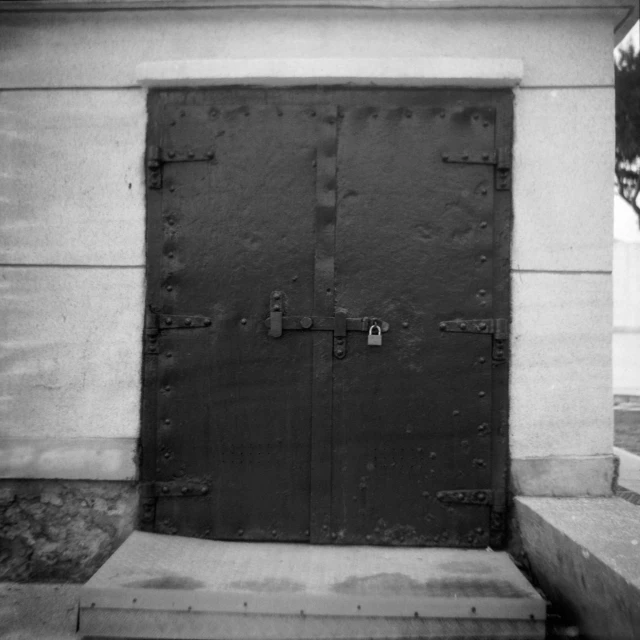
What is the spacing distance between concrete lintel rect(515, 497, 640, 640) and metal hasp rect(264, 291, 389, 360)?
1.19 metres

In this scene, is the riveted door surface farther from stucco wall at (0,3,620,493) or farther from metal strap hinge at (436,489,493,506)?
stucco wall at (0,3,620,493)

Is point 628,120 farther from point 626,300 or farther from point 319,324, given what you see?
point 319,324

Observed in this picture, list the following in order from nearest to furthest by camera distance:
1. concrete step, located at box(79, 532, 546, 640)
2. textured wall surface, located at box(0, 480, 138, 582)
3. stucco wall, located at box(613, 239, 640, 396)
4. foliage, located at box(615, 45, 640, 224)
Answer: concrete step, located at box(79, 532, 546, 640)
textured wall surface, located at box(0, 480, 138, 582)
foliage, located at box(615, 45, 640, 224)
stucco wall, located at box(613, 239, 640, 396)

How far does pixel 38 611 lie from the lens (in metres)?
2.82

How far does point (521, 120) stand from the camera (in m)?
3.11

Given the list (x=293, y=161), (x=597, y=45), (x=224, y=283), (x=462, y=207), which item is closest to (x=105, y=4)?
(x=293, y=161)

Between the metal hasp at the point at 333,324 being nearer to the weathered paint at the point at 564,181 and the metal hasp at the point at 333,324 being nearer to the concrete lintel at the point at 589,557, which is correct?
the weathered paint at the point at 564,181

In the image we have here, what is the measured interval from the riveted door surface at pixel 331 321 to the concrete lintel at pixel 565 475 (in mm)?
137

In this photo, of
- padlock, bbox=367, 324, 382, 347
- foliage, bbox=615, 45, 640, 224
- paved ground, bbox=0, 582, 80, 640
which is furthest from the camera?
foliage, bbox=615, 45, 640, 224

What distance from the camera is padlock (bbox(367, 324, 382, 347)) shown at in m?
3.04

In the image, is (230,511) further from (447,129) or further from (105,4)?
(105,4)

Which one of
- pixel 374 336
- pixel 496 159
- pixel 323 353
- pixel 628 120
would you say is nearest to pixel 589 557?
pixel 374 336

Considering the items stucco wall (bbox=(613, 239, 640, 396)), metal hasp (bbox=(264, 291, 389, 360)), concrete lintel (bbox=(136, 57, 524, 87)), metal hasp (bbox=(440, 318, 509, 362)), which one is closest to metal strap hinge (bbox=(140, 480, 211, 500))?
metal hasp (bbox=(264, 291, 389, 360))

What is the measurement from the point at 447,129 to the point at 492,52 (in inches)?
18.2
